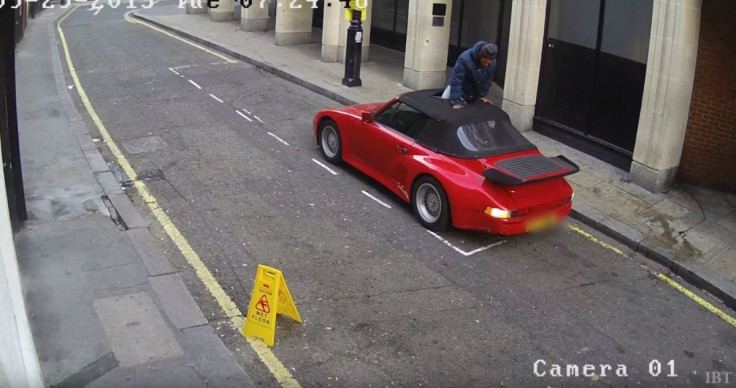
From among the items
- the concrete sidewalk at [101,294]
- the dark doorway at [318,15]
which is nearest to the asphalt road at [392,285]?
the concrete sidewalk at [101,294]

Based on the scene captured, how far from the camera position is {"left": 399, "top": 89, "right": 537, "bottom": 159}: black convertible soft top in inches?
376

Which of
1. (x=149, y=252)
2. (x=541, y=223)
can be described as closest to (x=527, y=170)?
(x=541, y=223)

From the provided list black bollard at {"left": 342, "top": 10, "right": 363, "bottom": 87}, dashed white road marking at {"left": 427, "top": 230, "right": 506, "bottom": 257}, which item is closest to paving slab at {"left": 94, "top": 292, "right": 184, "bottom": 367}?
dashed white road marking at {"left": 427, "top": 230, "right": 506, "bottom": 257}

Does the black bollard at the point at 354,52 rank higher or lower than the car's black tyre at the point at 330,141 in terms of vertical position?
higher

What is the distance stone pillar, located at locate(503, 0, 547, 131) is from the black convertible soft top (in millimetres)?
4144

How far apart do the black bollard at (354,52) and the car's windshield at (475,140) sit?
24.3 feet

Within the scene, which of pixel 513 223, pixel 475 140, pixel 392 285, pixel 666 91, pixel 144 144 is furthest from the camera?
pixel 144 144

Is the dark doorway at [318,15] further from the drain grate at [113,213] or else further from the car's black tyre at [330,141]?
the drain grate at [113,213]

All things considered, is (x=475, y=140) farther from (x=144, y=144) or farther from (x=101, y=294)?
(x=144, y=144)

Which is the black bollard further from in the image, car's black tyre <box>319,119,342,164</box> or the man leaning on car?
the man leaning on car

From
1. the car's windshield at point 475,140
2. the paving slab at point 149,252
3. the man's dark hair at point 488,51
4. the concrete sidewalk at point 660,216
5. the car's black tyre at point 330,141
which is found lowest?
the paving slab at point 149,252

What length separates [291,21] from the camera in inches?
910

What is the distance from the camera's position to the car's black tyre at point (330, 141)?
11539mm

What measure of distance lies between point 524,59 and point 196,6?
67.3ft
